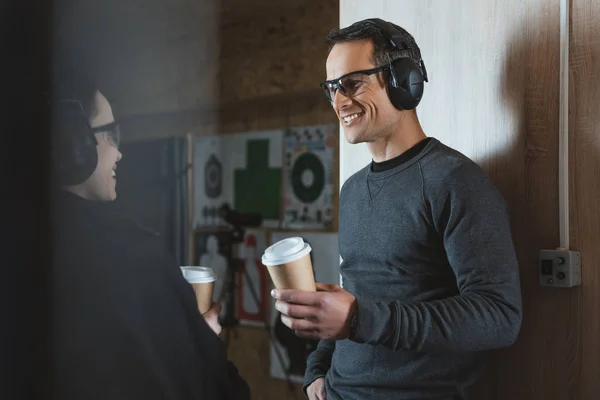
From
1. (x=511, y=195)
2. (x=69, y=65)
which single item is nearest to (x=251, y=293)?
(x=69, y=65)

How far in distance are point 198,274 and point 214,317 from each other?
86mm

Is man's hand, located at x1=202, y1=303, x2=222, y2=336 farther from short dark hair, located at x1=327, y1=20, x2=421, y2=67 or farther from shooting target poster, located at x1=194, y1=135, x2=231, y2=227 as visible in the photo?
short dark hair, located at x1=327, y1=20, x2=421, y2=67

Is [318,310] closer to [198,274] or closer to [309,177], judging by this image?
[198,274]

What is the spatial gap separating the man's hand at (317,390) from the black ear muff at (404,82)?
0.68 metres

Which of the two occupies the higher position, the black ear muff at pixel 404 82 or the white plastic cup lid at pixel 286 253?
the black ear muff at pixel 404 82

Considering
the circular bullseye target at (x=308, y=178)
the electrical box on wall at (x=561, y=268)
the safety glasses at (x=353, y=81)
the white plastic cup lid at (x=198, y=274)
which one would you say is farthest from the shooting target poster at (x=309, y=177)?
the electrical box on wall at (x=561, y=268)

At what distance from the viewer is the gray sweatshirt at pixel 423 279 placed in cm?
115

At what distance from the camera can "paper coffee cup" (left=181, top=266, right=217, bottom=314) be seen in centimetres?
107

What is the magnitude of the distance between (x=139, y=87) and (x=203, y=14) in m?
0.20

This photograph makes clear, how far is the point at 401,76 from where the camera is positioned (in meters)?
1.35

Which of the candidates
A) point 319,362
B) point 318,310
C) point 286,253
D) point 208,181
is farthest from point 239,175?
point 319,362

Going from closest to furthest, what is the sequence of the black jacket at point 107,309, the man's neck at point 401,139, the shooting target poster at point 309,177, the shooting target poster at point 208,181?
the black jacket at point 107,309 < the shooting target poster at point 208,181 < the shooting target poster at point 309,177 < the man's neck at point 401,139

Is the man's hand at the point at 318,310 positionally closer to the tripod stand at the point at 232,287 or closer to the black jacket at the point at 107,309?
the tripod stand at the point at 232,287

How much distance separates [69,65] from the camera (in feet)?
3.27
